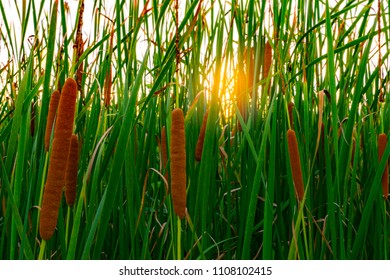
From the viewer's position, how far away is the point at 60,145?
85 cm

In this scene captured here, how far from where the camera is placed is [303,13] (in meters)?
1.62

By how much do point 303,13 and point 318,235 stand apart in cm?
79

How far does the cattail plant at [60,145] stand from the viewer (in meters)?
0.84

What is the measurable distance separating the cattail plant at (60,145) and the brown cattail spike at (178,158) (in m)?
0.21

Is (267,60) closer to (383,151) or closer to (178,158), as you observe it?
(383,151)

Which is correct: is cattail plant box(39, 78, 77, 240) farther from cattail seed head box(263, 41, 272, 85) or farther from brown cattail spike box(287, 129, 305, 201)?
cattail seed head box(263, 41, 272, 85)

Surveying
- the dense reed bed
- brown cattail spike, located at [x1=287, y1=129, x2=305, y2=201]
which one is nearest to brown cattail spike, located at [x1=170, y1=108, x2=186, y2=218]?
the dense reed bed

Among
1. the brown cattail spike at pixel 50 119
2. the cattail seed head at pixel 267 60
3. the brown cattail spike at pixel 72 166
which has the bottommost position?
the brown cattail spike at pixel 72 166

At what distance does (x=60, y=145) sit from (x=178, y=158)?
246 mm

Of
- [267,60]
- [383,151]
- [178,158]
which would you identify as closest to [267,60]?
[267,60]

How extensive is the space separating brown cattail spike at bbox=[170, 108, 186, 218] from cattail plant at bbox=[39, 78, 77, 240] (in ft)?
0.69

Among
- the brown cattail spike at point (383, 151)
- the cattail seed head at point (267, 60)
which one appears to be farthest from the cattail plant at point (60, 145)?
the brown cattail spike at point (383, 151)

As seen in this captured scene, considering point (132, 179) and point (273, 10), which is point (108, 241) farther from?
point (273, 10)

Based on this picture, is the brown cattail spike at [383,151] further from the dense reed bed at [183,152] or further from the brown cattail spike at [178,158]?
the brown cattail spike at [178,158]
